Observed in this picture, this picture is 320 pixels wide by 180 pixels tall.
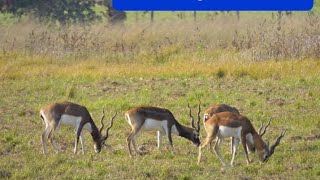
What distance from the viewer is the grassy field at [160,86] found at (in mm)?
11297

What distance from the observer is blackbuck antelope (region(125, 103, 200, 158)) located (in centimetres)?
1218

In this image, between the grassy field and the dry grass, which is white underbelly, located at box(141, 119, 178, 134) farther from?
the dry grass

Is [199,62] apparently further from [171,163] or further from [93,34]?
[171,163]

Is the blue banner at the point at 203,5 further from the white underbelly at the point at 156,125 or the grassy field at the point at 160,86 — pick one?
the white underbelly at the point at 156,125

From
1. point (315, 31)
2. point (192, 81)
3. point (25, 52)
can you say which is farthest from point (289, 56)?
point (25, 52)

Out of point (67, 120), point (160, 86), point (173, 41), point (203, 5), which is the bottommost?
point (160, 86)

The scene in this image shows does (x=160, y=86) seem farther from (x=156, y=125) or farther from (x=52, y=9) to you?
(x=52, y=9)

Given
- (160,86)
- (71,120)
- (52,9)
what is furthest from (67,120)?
(52,9)

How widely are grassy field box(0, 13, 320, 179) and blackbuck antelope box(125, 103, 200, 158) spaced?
29 cm

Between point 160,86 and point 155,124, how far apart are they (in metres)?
6.70

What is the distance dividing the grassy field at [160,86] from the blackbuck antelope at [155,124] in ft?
0.96

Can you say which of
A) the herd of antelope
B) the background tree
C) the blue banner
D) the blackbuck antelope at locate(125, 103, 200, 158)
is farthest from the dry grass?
the herd of antelope

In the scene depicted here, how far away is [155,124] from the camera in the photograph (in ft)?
40.4

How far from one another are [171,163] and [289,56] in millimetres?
11627
